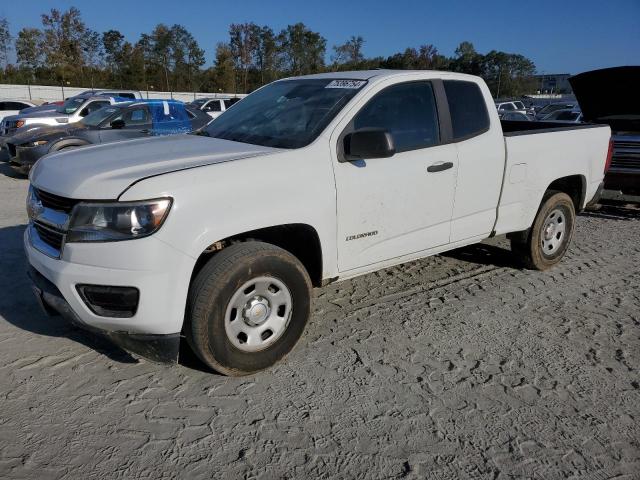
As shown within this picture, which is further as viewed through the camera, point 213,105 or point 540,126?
point 213,105

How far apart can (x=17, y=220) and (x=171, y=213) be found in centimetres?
523

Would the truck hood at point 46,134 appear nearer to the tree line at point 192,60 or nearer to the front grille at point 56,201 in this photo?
the front grille at point 56,201

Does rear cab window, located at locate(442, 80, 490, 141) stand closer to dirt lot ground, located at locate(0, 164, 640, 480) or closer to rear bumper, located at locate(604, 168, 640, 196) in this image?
dirt lot ground, located at locate(0, 164, 640, 480)

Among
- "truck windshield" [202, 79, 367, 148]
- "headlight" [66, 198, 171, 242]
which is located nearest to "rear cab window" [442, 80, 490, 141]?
"truck windshield" [202, 79, 367, 148]

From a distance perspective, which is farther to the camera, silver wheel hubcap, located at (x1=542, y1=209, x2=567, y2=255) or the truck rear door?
silver wheel hubcap, located at (x1=542, y1=209, x2=567, y2=255)

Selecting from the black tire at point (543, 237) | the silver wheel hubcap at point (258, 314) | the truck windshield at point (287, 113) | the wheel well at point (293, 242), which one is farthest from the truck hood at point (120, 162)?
the black tire at point (543, 237)

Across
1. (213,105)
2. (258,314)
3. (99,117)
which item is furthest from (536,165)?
(213,105)

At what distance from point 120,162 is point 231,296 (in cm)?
104

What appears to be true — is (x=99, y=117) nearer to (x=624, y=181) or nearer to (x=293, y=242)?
(x=293, y=242)

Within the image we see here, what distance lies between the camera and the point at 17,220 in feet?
22.4

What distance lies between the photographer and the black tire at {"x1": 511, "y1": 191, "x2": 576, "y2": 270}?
5020 millimetres

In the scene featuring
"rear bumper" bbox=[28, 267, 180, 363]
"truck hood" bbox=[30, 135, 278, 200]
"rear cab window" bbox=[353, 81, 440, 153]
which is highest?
"rear cab window" bbox=[353, 81, 440, 153]

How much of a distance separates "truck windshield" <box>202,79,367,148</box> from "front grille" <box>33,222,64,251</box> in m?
1.40

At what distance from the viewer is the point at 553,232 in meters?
5.29
